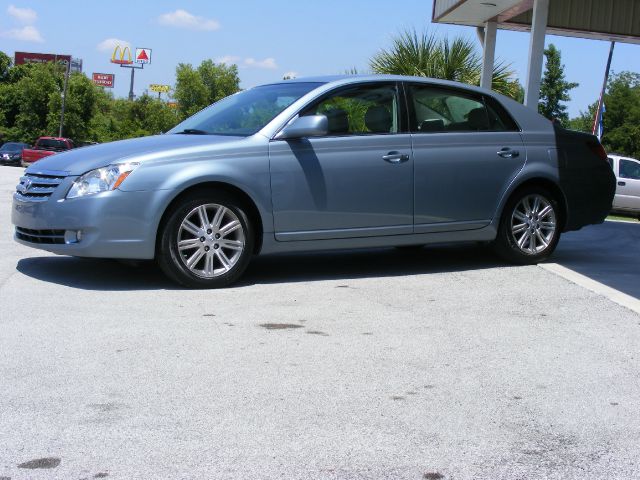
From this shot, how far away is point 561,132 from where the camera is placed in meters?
8.17

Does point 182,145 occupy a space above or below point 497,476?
above

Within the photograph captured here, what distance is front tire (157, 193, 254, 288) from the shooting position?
6445 mm

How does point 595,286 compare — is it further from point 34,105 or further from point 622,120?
point 622,120

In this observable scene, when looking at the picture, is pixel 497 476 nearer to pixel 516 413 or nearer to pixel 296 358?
pixel 516 413

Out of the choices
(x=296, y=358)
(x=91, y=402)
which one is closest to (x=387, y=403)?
(x=296, y=358)

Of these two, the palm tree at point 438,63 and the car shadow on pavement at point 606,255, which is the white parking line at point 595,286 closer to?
the car shadow on pavement at point 606,255

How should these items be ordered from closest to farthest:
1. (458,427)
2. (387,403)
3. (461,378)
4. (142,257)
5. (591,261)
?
(458,427), (387,403), (461,378), (142,257), (591,261)

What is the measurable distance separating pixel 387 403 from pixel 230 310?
6.77ft

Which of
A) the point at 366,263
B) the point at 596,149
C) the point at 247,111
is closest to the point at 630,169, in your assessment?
the point at 596,149

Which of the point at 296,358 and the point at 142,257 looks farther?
the point at 142,257

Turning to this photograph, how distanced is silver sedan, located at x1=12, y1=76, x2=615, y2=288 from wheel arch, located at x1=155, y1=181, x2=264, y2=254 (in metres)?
0.01

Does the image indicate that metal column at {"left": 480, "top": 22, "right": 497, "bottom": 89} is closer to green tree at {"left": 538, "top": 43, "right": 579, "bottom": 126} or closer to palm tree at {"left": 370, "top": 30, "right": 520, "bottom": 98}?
palm tree at {"left": 370, "top": 30, "right": 520, "bottom": 98}

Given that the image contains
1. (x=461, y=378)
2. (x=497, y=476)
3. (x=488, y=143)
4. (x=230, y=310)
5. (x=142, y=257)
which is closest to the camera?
(x=497, y=476)

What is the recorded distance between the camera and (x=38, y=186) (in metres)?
6.63
